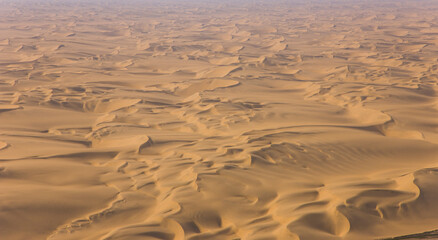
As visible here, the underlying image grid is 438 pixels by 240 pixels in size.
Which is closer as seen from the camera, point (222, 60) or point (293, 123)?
point (293, 123)

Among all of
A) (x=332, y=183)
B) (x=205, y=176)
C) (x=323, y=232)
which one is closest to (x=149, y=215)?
(x=205, y=176)

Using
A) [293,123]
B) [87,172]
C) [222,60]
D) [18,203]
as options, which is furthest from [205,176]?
[222,60]

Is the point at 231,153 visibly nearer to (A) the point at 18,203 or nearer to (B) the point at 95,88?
(A) the point at 18,203

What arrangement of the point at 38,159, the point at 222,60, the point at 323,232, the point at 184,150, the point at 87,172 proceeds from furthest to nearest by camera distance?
the point at 222,60 → the point at 184,150 → the point at 38,159 → the point at 87,172 → the point at 323,232

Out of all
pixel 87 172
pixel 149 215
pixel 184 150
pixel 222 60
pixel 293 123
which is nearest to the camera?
pixel 149 215

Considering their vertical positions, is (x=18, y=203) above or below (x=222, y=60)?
below

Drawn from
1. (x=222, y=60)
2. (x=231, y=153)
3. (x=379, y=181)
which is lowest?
(x=379, y=181)
